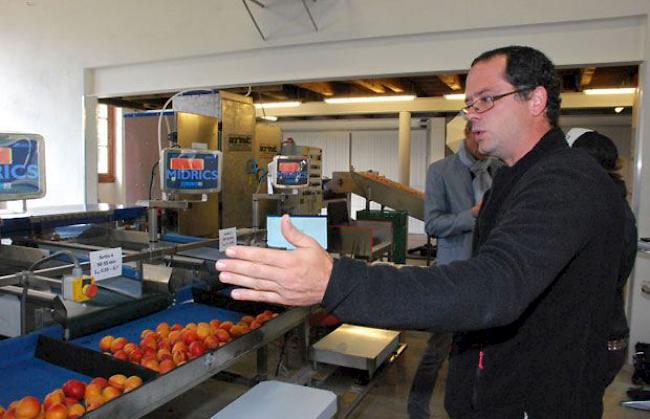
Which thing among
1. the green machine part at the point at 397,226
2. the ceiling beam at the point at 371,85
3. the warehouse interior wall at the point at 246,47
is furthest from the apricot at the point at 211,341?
the ceiling beam at the point at 371,85

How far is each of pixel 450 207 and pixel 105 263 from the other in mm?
1772

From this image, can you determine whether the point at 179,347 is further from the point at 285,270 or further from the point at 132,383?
the point at 285,270

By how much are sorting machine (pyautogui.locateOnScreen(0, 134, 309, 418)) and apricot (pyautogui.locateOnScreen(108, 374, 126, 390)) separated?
0.04 meters

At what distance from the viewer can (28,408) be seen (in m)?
1.24

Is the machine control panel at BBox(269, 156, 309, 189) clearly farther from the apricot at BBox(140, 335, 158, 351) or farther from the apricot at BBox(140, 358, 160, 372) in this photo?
the apricot at BBox(140, 358, 160, 372)

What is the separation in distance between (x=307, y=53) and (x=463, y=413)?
143 inches

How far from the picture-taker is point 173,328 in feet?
6.13

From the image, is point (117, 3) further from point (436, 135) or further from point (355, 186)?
point (436, 135)

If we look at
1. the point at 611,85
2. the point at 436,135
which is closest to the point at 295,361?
the point at 611,85

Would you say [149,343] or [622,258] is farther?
[149,343]

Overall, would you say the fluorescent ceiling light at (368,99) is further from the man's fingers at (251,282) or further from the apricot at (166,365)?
the man's fingers at (251,282)

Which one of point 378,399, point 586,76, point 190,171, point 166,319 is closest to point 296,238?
point 166,319

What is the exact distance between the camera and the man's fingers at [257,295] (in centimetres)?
76

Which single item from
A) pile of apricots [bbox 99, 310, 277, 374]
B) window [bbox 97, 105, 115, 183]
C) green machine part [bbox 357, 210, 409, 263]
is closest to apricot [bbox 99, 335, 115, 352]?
pile of apricots [bbox 99, 310, 277, 374]
